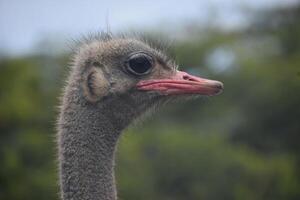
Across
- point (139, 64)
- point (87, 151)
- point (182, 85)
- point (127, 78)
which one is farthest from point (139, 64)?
point (87, 151)

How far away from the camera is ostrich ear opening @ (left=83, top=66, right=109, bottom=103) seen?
489 cm

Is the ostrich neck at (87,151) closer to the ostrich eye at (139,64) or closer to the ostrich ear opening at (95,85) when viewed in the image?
the ostrich ear opening at (95,85)

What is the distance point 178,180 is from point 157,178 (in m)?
0.47

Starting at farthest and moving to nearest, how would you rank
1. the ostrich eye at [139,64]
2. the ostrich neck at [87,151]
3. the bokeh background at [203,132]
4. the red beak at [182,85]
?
the bokeh background at [203,132] → the ostrich eye at [139,64] → the red beak at [182,85] → the ostrich neck at [87,151]

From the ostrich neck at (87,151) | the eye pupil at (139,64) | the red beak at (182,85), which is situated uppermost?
the eye pupil at (139,64)

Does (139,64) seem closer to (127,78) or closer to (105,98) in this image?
(127,78)

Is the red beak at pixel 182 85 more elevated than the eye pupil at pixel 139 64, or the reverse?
the eye pupil at pixel 139 64

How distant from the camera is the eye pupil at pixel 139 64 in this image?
4973 mm

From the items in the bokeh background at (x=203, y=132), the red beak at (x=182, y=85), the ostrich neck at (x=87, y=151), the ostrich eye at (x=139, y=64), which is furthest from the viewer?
the bokeh background at (x=203, y=132)

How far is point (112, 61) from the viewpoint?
197 inches

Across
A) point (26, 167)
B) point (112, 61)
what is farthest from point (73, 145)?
point (26, 167)

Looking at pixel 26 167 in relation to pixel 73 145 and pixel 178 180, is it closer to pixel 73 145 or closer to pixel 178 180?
pixel 178 180

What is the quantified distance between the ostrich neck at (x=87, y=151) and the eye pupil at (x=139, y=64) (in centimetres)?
26

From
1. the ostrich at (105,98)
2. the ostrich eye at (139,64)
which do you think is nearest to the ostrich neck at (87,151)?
the ostrich at (105,98)
